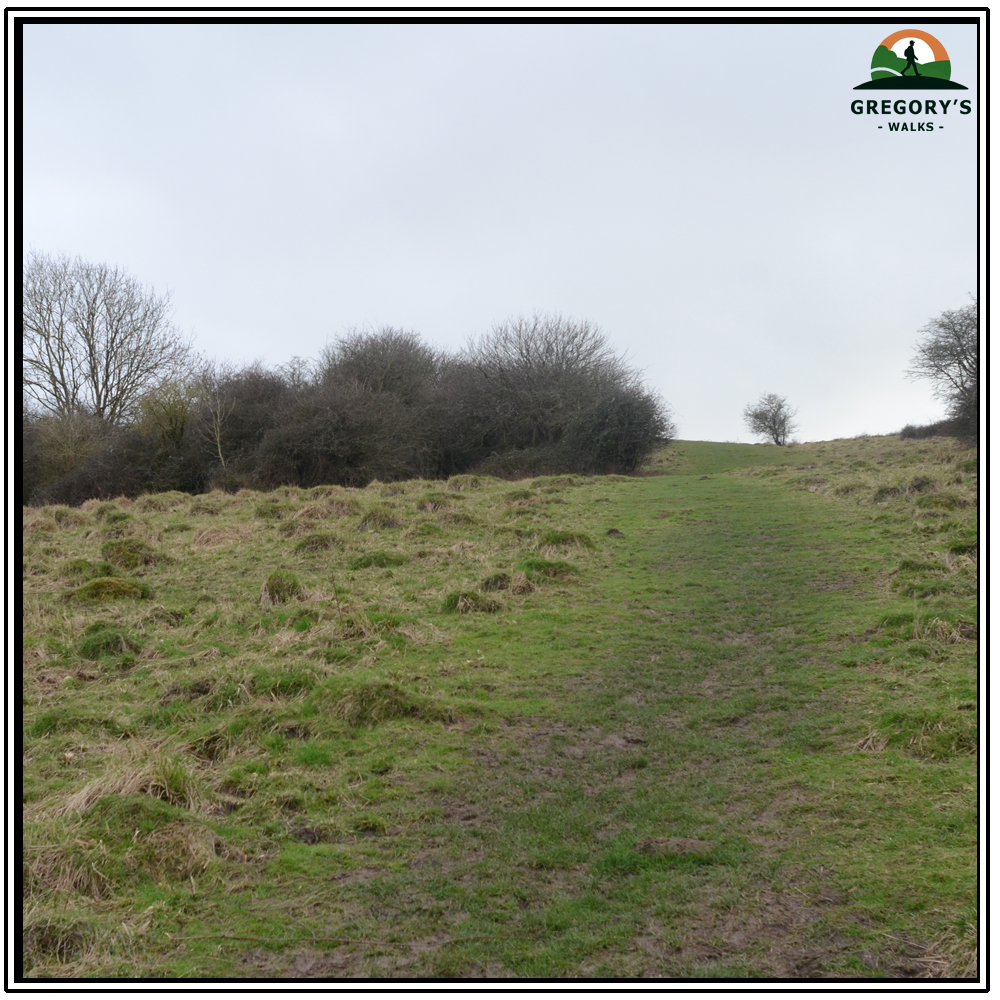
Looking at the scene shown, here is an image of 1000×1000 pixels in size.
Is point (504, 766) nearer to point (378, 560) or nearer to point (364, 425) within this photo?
point (378, 560)

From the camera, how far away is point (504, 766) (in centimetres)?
631

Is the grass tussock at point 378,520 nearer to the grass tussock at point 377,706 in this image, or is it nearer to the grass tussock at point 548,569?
the grass tussock at point 548,569

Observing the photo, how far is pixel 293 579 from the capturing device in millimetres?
11414

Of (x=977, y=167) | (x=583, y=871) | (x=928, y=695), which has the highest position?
(x=977, y=167)

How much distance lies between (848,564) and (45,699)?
11.6m

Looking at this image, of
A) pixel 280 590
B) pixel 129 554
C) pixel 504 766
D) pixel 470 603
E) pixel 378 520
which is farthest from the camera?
pixel 378 520

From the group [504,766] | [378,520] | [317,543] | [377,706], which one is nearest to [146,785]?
[377,706]

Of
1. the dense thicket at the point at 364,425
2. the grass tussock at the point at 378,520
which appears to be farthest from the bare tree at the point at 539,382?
the grass tussock at the point at 378,520

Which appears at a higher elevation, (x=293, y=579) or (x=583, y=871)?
(x=293, y=579)

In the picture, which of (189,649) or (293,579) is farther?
(293,579)

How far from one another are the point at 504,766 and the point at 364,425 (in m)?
28.9

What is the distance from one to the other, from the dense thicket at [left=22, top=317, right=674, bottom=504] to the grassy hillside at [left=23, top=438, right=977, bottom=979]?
68.5ft

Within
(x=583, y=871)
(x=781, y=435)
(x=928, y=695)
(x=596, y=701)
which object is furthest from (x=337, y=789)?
(x=781, y=435)

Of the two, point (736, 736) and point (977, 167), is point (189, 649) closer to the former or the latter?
point (736, 736)
